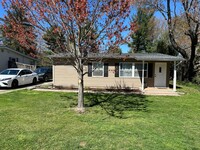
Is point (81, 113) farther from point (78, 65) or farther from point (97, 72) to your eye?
point (97, 72)

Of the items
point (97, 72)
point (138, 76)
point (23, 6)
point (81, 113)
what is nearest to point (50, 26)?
point (23, 6)

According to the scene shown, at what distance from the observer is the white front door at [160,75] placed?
1582 cm

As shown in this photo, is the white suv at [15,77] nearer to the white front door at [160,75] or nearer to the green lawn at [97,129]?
the green lawn at [97,129]

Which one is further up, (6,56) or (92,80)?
(6,56)

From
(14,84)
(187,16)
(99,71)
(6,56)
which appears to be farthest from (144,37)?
(14,84)

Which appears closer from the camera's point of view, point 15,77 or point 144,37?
point 15,77

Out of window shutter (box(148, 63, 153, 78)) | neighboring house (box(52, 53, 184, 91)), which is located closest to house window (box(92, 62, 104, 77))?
neighboring house (box(52, 53, 184, 91))

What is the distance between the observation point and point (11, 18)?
7.07 meters

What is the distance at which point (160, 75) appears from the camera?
1584 centimetres

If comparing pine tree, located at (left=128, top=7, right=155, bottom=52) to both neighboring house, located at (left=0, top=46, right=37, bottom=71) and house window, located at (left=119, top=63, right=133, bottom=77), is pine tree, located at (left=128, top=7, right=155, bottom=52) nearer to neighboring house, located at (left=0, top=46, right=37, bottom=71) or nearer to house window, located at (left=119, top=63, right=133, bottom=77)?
house window, located at (left=119, top=63, right=133, bottom=77)

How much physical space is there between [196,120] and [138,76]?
8.74 metres

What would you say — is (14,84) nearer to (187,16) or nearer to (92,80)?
(92,80)

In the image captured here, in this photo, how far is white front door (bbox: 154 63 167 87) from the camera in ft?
51.9

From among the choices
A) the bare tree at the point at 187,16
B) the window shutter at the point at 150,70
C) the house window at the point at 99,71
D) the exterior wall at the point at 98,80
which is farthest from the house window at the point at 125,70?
the bare tree at the point at 187,16
